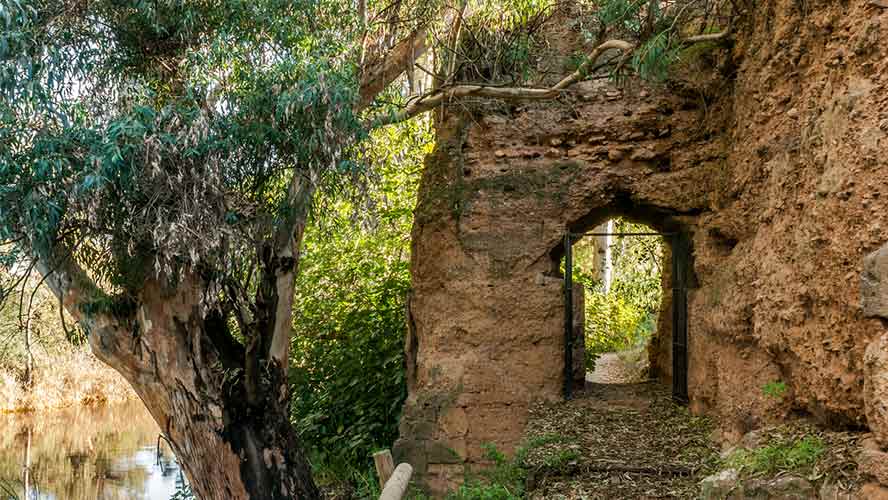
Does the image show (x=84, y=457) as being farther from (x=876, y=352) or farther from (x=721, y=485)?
(x=876, y=352)

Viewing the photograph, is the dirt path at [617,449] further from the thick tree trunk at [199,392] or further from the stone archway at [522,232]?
the thick tree trunk at [199,392]

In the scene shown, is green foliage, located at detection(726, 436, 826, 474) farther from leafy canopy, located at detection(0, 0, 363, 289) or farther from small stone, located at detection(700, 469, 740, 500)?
leafy canopy, located at detection(0, 0, 363, 289)

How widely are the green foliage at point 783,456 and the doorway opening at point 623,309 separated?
293 cm

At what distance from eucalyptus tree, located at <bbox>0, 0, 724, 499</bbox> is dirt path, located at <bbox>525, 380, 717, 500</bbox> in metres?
2.21

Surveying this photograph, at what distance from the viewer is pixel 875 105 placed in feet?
12.8

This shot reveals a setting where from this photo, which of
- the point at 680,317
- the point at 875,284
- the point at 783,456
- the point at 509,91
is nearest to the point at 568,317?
the point at 680,317

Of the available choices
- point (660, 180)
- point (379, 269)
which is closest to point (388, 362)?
point (379, 269)

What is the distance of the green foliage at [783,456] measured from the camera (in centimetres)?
407

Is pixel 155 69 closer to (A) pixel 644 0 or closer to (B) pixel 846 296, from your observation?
(A) pixel 644 0

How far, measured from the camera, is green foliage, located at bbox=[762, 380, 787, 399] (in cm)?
512

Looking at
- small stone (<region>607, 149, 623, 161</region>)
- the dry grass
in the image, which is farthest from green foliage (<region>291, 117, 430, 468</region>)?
the dry grass

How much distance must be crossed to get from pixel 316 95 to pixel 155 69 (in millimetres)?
1451

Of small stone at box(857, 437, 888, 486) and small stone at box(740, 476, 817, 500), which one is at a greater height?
small stone at box(857, 437, 888, 486)

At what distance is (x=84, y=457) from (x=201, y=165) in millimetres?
11549
